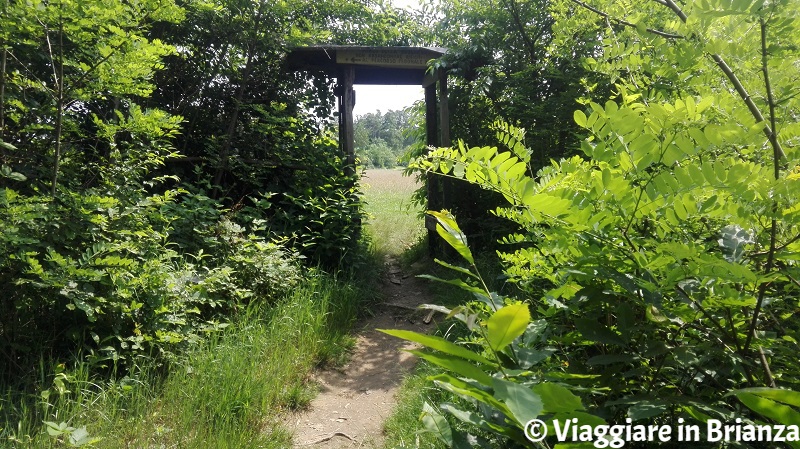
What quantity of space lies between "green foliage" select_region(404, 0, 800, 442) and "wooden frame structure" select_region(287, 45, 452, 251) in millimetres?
4923

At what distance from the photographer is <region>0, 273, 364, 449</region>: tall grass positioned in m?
2.31

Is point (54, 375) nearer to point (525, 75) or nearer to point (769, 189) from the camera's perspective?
point (769, 189)

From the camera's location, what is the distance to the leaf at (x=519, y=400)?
0.57 meters

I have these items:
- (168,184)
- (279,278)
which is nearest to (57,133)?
(279,278)

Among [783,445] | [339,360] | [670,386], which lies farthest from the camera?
[339,360]

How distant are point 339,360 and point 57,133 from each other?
238cm

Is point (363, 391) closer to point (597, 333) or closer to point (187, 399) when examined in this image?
point (187, 399)

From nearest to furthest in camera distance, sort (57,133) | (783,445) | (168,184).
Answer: (783,445) < (57,133) < (168,184)

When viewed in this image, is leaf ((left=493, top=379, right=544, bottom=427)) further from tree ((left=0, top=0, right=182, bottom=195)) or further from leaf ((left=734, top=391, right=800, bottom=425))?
tree ((left=0, top=0, right=182, bottom=195))

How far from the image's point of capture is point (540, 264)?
1.46 meters

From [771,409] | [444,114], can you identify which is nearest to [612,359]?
[771,409]

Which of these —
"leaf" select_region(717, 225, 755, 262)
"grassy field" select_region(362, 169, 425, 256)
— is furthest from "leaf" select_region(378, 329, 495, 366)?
"grassy field" select_region(362, 169, 425, 256)

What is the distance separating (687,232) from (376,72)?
234 inches

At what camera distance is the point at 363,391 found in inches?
138
